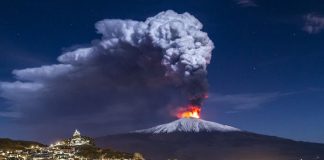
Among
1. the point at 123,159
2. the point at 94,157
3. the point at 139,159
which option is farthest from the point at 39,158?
the point at 139,159

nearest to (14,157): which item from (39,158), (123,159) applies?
(39,158)

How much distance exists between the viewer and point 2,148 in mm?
168375

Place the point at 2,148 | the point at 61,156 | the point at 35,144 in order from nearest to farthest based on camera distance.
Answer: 1. the point at 61,156
2. the point at 2,148
3. the point at 35,144

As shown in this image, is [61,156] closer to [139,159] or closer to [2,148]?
[2,148]

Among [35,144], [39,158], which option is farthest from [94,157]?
[35,144]

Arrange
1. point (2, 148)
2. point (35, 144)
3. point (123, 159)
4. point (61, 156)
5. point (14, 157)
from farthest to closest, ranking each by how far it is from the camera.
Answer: point (35, 144), point (123, 159), point (2, 148), point (61, 156), point (14, 157)

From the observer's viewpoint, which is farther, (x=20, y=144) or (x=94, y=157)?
(x=20, y=144)

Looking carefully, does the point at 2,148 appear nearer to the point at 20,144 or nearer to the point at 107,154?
the point at 20,144

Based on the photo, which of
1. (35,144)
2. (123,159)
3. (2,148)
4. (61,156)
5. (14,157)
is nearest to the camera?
(14,157)

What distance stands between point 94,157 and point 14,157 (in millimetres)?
33537

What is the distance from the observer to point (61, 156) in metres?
155

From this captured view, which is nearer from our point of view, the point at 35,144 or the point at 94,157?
the point at 94,157

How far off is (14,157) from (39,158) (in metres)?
9.20

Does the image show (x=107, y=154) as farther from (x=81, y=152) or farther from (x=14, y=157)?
(x=14, y=157)
